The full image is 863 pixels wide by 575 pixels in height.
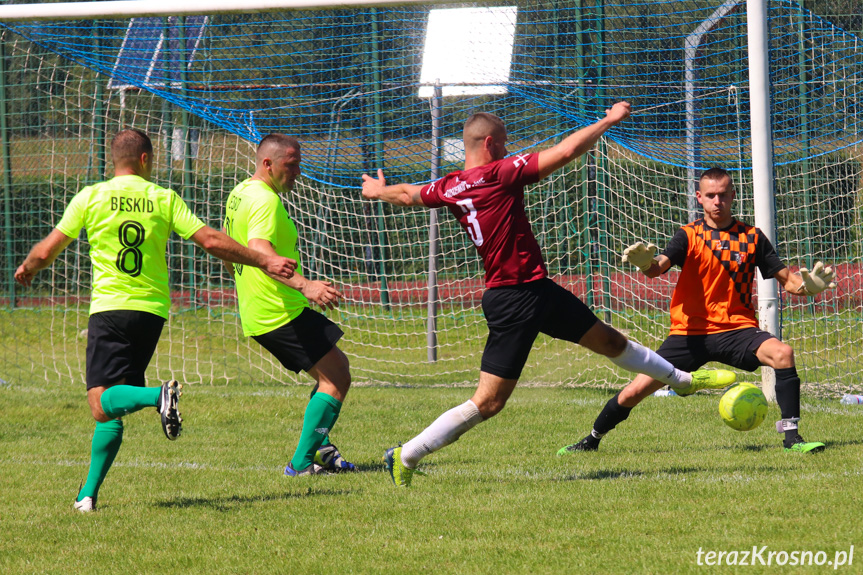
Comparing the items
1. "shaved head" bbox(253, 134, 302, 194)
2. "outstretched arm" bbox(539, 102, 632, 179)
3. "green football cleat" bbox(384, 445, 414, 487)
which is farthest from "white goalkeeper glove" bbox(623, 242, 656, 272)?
"shaved head" bbox(253, 134, 302, 194)

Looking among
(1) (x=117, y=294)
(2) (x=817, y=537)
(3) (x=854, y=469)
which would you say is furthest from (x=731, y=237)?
(1) (x=117, y=294)

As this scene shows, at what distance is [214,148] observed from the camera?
12164 millimetres

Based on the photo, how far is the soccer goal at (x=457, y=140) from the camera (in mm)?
9445

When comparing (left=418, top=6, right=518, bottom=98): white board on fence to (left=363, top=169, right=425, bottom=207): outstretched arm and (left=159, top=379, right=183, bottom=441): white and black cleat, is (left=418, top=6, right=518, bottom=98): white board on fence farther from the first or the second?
(left=159, top=379, right=183, bottom=441): white and black cleat

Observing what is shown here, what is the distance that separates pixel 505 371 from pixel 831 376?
5712mm

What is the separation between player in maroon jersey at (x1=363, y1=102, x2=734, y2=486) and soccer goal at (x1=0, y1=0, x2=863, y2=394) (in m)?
3.17

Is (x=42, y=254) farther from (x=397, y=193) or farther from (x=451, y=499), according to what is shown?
(x=451, y=499)

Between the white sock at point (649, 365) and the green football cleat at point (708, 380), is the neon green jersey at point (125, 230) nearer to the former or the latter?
the white sock at point (649, 365)

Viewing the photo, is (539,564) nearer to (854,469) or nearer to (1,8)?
(854,469)

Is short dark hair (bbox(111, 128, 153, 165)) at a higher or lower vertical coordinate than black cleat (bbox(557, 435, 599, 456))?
higher

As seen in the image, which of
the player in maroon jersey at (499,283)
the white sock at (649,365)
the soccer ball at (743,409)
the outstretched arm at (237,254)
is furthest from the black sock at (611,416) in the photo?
the outstretched arm at (237,254)

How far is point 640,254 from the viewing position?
5875 millimetres

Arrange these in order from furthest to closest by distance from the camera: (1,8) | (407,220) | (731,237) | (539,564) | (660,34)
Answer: (407,220) < (660,34) < (1,8) < (731,237) < (539,564)

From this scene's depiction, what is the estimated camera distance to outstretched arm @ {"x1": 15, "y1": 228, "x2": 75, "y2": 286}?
507 cm
